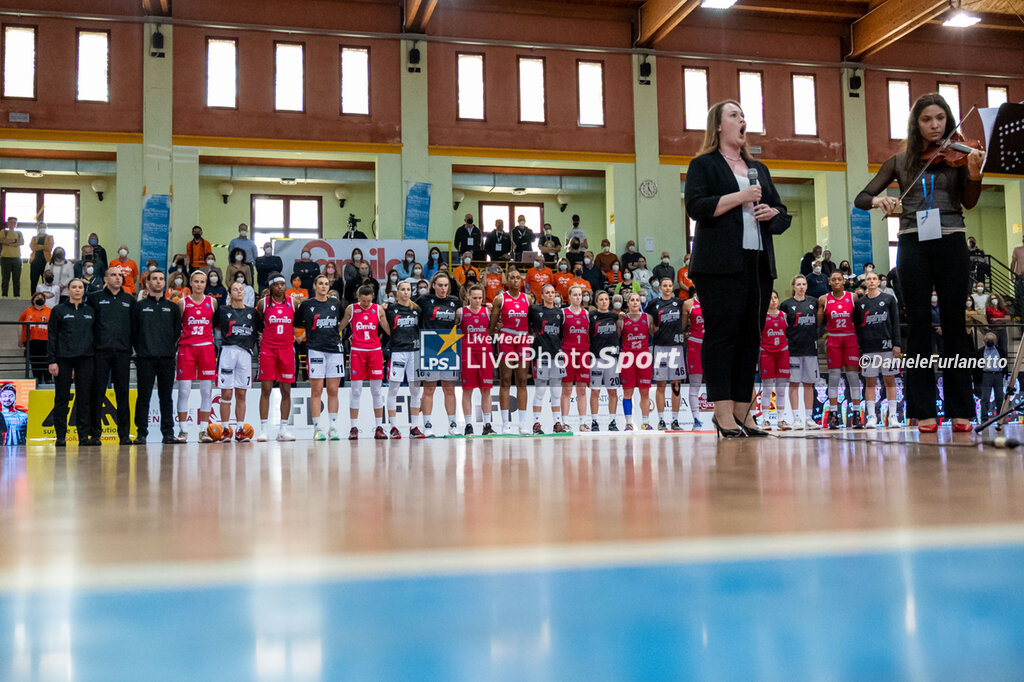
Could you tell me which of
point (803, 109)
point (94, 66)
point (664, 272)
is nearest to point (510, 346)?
point (664, 272)

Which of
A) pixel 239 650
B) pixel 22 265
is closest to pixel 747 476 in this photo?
pixel 239 650

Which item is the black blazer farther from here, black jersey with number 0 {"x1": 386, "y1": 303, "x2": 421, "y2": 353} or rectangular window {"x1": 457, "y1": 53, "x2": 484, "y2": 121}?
rectangular window {"x1": 457, "y1": 53, "x2": 484, "y2": 121}

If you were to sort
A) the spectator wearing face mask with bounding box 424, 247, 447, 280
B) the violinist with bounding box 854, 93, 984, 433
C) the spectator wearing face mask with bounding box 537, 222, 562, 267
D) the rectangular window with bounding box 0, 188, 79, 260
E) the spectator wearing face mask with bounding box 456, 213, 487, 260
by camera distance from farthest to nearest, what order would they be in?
1. the rectangular window with bounding box 0, 188, 79, 260
2. the spectator wearing face mask with bounding box 537, 222, 562, 267
3. the spectator wearing face mask with bounding box 456, 213, 487, 260
4. the spectator wearing face mask with bounding box 424, 247, 447, 280
5. the violinist with bounding box 854, 93, 984, 433

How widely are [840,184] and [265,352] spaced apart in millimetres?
16408

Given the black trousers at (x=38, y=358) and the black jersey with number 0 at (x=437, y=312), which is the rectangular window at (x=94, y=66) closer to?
the black trousers at (x=38, y=358)

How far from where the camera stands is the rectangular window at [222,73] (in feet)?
60.0

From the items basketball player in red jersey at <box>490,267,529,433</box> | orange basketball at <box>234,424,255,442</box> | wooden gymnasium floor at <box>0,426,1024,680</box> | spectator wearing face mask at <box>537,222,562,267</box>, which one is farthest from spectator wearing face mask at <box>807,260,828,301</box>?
wooden gymnasium floor at <box>0,426,1024,680</box>

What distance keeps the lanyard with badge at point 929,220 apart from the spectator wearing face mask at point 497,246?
13.7m

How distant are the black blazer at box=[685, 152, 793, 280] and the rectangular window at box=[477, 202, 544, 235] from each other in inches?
751

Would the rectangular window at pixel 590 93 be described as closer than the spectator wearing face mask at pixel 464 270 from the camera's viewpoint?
No

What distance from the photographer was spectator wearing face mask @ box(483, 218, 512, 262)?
17734mm

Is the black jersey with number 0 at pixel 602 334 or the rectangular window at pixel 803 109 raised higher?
the rectangular window at pixel 803 109

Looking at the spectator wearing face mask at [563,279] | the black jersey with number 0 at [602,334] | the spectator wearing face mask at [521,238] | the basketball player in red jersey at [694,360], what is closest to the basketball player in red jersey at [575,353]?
the black jersey with number 0 at [602,334]

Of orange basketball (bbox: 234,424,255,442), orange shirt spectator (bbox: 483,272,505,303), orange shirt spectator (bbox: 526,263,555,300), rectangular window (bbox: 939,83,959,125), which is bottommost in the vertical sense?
orange basketball (bbox: 234,424,255,442)
